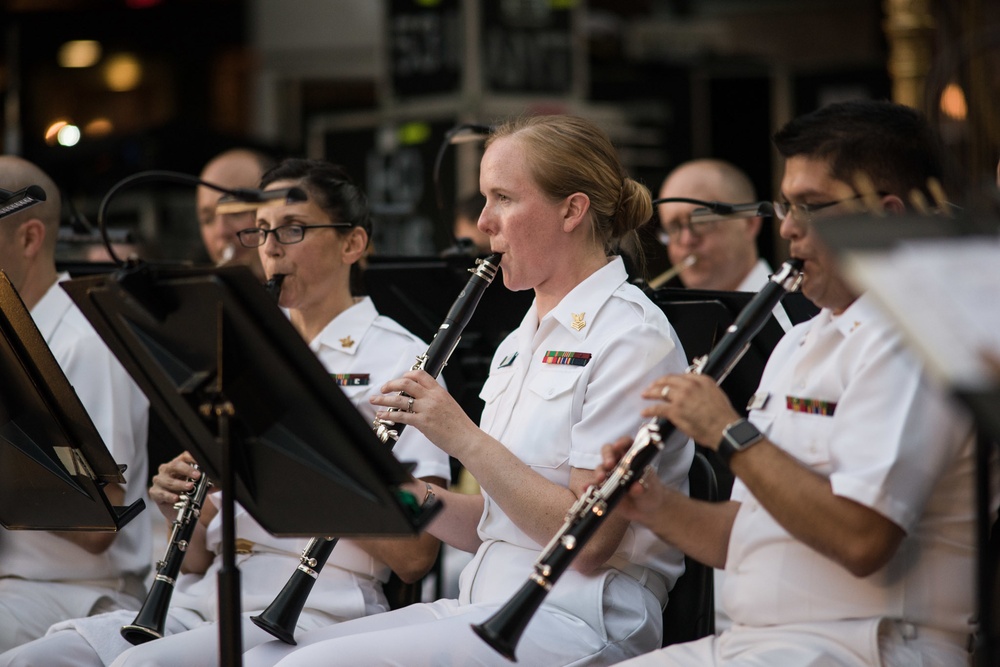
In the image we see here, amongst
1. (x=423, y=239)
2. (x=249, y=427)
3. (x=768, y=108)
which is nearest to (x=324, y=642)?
(x=249, y=427)

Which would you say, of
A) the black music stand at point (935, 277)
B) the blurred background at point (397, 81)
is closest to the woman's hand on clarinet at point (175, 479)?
the black music stand at point (935, 277)

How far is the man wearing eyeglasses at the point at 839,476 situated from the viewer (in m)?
2.07

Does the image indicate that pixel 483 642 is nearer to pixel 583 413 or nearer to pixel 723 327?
pixel 583 413

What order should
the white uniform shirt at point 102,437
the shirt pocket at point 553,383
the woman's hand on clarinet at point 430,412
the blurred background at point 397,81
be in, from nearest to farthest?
the woman's hand on clarinet at point 430,412 < the shirt pocket at point 553,383 < the white uniform shirt at point 102,437 < the blurred background at point 397,81

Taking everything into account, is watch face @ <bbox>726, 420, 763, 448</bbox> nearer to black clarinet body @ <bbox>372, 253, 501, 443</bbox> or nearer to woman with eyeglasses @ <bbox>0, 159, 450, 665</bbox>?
black clarinet body @ <bbox>372, 253, 501, 443</bbox>

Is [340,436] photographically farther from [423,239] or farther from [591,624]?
[423,239]

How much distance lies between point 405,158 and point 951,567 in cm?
592

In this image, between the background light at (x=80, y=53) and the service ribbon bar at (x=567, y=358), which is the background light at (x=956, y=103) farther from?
the background light at (x=80, y=53)

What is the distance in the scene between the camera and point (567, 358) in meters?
2.78

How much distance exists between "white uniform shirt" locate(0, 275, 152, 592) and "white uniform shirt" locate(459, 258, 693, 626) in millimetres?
1210

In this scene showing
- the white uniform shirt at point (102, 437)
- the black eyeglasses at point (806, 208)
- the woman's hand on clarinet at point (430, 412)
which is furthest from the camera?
the white uniform shirt at point (102, 437)

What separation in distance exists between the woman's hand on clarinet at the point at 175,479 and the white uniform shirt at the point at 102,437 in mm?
384

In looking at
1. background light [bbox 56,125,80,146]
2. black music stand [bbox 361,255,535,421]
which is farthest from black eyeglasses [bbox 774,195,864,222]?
background light [bbox 56,125,80,146]

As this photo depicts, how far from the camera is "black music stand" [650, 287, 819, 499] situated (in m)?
3.17
